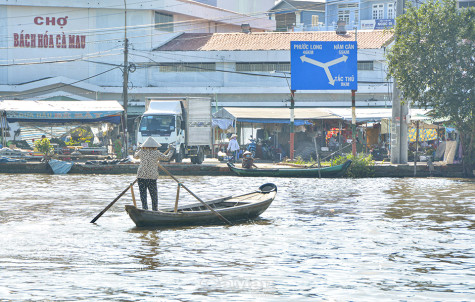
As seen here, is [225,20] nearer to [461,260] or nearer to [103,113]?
[103,113]

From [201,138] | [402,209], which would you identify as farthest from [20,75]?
[402,209]

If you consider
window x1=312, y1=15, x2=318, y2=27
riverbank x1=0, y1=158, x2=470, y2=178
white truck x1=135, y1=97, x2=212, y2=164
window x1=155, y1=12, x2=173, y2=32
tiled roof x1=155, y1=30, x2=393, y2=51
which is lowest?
riverbank x1=0, y1=158, x2=470, y2=178

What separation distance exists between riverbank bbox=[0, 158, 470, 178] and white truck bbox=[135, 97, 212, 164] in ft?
4.15

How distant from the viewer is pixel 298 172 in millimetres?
29719

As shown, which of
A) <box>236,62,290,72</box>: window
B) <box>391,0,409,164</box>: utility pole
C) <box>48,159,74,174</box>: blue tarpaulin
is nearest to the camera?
<box>391,0,409,164</box>: utility pole

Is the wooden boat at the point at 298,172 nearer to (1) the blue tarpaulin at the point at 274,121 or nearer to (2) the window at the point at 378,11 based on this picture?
(1) the blue tarpaulin at the point at 274,121

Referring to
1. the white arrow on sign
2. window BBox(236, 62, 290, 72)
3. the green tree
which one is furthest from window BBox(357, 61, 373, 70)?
the green tree

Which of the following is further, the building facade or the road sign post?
the building facade

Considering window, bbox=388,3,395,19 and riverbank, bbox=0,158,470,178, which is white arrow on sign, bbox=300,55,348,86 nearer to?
riverbank, bbox=0,158,470,178

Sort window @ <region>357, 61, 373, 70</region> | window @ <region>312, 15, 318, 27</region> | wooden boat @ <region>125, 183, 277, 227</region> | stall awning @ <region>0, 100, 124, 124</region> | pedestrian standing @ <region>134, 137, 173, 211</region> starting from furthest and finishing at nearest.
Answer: window @ <region>312, 15, 318, 27</region> < window @ <region>357, 61, 373, 70</region> < stall awning @ <region>0, 100, 124, 124</region> < pedestrian standing @ <region>134, 137, 173, 211</region> < wooden boat @ <region>125, 183, 277, 227</region>

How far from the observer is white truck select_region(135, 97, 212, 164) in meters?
32.7

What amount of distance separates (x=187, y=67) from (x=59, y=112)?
53.0ft

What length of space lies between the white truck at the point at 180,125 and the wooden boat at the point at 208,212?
14.6 meters

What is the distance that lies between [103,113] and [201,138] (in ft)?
15.7
